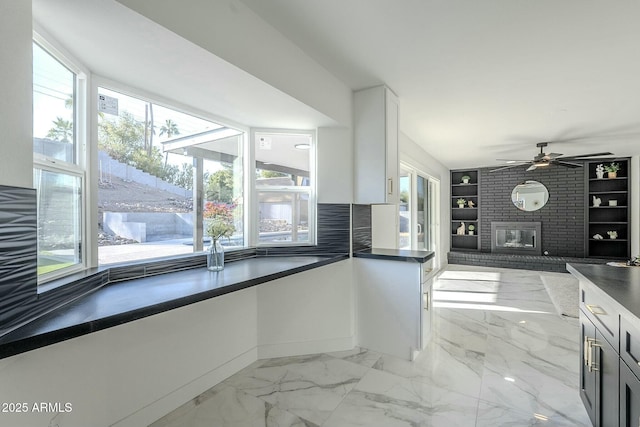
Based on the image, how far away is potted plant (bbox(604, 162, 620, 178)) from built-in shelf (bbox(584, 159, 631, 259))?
0.23 ft

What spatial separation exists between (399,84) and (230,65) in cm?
162

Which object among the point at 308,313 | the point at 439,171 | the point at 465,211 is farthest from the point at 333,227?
the point at 465,211

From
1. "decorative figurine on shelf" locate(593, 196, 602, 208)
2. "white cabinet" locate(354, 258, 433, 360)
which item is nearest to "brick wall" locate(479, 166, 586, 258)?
"decorative figurine on shelf" locate(593, 196, 602, 208)

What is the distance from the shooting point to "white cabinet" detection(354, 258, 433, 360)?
260cm

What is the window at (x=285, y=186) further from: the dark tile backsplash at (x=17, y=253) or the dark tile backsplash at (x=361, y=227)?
the dark tile backsplash at (x=17, y=253)

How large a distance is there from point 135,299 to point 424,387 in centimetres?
195

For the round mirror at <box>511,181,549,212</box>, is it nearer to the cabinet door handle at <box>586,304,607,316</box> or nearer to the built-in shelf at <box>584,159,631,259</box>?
the built-in shelf at <box>584,159,631,259</box>

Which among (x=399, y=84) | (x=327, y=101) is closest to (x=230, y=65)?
(x=327, y=101)

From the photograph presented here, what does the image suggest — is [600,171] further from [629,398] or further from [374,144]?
[629,398]

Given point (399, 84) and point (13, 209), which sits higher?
point (399, 84)

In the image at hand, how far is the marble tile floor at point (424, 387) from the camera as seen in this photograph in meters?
1.86

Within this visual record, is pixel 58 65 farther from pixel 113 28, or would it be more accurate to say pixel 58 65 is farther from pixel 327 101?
pixel 327 101

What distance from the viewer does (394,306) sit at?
2.70 meters

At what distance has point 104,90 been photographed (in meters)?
1.81
